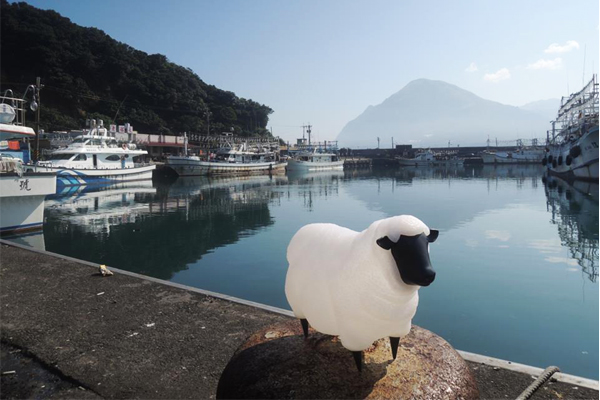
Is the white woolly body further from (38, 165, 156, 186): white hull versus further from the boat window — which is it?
the boat window

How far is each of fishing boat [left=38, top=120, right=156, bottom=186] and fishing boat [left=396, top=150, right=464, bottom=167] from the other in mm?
44554

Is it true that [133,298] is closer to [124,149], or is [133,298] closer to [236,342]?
[236,342]

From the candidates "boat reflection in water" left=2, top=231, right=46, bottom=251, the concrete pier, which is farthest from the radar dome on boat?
the concrete pier

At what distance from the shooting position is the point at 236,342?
4.01 metres

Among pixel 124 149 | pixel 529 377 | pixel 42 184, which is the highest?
pixel 124 149

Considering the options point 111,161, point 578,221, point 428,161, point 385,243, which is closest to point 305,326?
point 385,243

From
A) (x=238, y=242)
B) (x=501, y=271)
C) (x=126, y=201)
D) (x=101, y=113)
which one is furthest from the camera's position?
(x=101, y=113)

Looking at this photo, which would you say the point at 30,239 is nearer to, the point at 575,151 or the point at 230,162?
the point at 230,162

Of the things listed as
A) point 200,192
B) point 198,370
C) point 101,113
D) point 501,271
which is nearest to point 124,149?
point 200,192

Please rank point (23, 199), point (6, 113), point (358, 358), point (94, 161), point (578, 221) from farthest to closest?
point (94, 161), point (578, 221), point (6, 113), point (23, 199), point (358, 358)

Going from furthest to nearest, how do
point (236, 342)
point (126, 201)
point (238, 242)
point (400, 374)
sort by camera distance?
point (126, 201) → point (238, 242) → point (236, 342) → point (400, 374)

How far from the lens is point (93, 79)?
51812 millimetres

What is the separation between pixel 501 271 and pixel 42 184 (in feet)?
43.3

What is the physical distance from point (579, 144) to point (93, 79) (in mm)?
53698
